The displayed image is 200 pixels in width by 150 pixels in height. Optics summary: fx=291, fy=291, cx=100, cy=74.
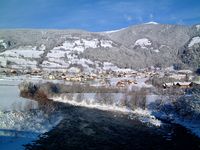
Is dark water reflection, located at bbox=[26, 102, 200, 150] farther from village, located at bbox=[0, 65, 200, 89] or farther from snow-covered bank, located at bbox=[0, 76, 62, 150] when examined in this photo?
village, located at bbox=[0, 65, 200, 89]

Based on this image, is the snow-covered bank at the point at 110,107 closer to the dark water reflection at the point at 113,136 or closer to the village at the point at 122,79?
the dark water reflection at the point at 113,136

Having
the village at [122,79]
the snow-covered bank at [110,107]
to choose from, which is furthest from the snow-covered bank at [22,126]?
the village at [122,79]

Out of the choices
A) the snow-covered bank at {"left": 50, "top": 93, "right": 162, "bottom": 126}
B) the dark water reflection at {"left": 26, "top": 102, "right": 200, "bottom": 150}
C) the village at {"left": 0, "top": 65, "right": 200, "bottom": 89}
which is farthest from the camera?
the village at {"left": 0, "top": 65, "right": 200, "bottom": 89}

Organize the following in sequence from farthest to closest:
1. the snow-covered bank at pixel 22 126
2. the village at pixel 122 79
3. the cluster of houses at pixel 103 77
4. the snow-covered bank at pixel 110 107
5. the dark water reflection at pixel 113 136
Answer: the village at pixel 122 79 → the cluster of houses at pixel 103 77 → the snow-covered bank at pixel 110 107 → the dark water reflection at pixel 113 136 → the snow-covered bank at pixel 22 126

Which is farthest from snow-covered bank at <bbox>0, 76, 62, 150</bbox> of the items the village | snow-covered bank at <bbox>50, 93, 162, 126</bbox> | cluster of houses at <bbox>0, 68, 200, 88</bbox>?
cluster of houses at <bbox>0, 68, 200, 88</bbox>

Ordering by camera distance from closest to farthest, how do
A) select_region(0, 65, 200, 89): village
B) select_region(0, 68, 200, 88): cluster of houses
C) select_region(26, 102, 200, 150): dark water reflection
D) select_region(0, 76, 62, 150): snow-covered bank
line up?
select_region(0, 76, 62, 150): snow-covered bank
select_region(26, 102, 200, 150): dark water reflection
select_region(0, 68, 200, 88): cluster of houses
select_region(0, 65, 200, 89): village

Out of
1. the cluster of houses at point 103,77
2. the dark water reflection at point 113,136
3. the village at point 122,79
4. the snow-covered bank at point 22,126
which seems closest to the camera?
the snow-covered bank at point 22,126

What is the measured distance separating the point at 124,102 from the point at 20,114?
2621 cm

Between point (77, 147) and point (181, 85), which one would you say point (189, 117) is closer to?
point (77, 147)

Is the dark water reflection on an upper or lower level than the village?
lower

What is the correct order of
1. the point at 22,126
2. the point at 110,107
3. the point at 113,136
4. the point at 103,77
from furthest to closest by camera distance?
1. the point at 103,77
2. the point at 110,107
3. the point at 113,136
4. the point at 22,126

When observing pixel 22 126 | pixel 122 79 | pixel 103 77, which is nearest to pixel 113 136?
pixel 22 126

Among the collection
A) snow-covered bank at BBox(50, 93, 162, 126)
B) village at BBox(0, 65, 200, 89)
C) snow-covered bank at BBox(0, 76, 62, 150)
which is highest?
village at BBox(0, 65, 200, 89)

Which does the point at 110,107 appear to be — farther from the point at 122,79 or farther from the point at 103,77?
the point at 103,77
